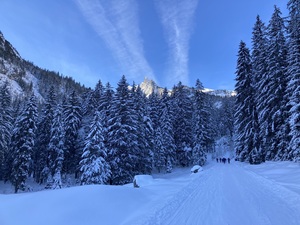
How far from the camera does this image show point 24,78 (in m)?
161

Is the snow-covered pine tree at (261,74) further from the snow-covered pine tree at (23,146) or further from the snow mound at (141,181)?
the snow-covered pine tree at (23,146)

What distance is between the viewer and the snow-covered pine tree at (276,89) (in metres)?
23.7

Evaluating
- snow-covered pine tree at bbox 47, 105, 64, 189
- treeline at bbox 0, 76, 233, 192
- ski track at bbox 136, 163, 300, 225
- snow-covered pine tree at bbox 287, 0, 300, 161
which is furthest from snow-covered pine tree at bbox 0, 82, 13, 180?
snow-covered pine tree at bbox 287, 0, 300, 161

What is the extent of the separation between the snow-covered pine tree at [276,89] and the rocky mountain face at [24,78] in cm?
12880

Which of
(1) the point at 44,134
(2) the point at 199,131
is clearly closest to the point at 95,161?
(1) the point at 44,134

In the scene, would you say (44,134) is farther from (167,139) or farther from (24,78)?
(24,78)

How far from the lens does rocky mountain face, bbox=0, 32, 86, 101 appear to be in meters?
140

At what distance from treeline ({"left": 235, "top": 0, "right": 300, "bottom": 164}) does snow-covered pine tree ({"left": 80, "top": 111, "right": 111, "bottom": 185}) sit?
62.4ft

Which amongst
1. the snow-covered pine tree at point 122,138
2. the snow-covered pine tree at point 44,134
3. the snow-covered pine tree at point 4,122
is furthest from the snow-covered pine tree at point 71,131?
the snow-covered pine tree at point 122,138

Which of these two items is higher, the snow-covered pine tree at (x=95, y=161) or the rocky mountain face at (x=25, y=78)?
the rocky mountain face at (x=25, y=78)

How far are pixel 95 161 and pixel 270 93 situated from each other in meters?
22.3

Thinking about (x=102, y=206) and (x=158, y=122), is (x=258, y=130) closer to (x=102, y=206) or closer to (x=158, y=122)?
(x=158, y=122)

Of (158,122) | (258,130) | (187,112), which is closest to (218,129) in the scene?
(187,112)

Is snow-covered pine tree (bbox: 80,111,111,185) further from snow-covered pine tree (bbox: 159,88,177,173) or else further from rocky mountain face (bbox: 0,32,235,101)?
rocky mountain face (bbox: 0,32,235,101)
